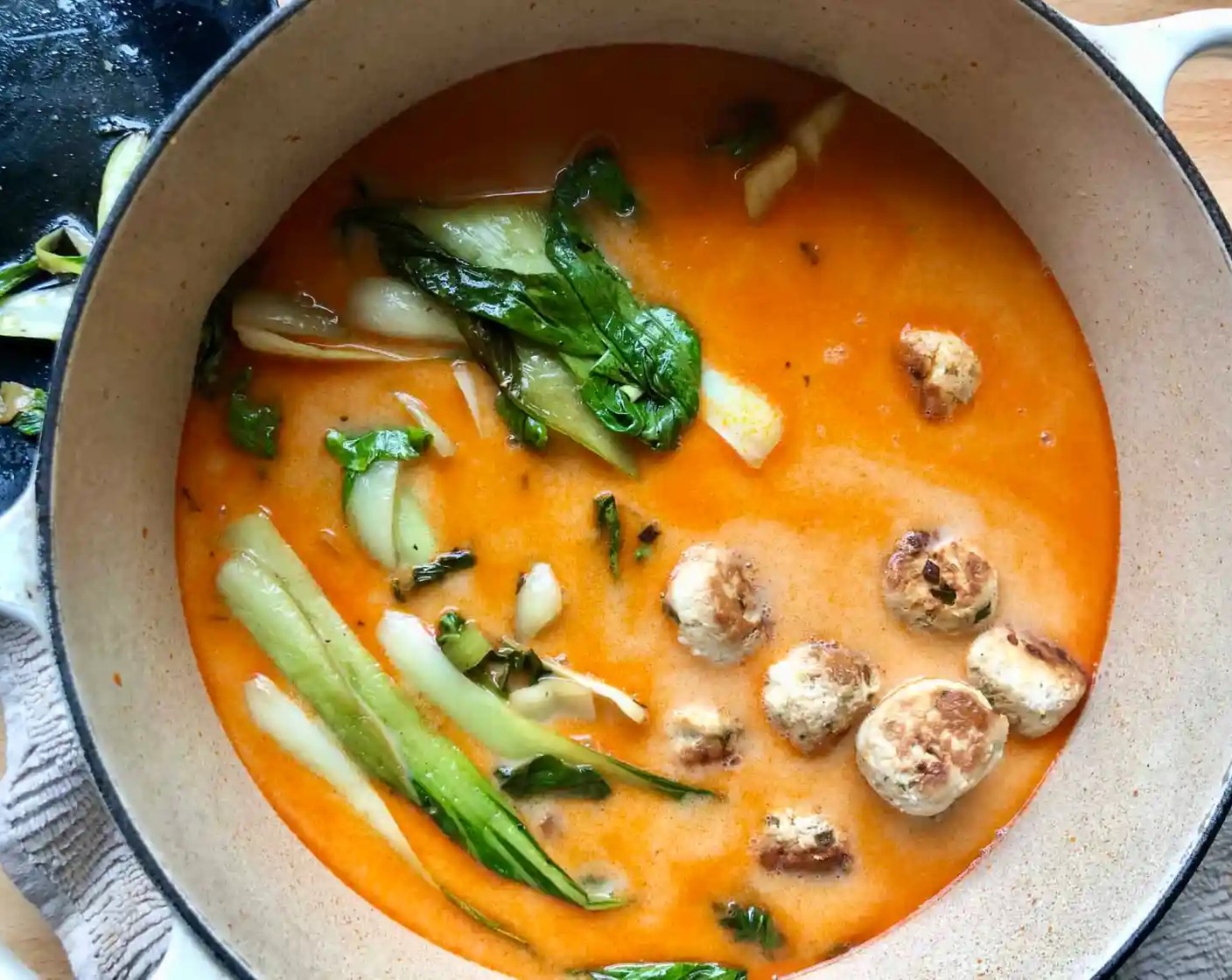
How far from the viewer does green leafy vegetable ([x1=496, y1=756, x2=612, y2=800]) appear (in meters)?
1.95

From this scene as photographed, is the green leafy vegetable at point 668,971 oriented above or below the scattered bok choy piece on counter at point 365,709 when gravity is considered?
below

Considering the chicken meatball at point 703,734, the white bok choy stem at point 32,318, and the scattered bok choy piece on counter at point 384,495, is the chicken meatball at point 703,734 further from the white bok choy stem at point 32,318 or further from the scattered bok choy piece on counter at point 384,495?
the white bok choy stem at point 32,318

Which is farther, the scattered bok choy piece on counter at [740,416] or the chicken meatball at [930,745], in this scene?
the scattered bok choy piece on counter at [740,416]

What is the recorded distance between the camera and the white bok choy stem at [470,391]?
1.97m

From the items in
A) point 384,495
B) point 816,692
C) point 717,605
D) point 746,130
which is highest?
point 746,130

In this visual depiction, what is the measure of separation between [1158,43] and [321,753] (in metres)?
1.68

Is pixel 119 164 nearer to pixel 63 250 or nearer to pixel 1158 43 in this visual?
pixel 63 250

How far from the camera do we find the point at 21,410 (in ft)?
6.67

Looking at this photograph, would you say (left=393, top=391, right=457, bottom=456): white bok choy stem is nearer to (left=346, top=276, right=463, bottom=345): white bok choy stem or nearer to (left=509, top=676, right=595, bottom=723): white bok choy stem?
(left=346, top=276, right=463, bottom=345): white bok choy stem

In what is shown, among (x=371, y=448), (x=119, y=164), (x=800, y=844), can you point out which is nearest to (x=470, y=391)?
(x=371, y=448)

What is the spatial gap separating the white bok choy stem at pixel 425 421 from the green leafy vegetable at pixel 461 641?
274 millimetres

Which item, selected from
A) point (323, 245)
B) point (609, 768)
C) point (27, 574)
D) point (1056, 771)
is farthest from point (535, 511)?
point (1056, 771)

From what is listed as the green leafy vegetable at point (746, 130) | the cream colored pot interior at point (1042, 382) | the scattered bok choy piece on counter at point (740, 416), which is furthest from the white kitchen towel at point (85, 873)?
the green leafy vegetable at point (746, 130)

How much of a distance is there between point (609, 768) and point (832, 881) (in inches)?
16.5
